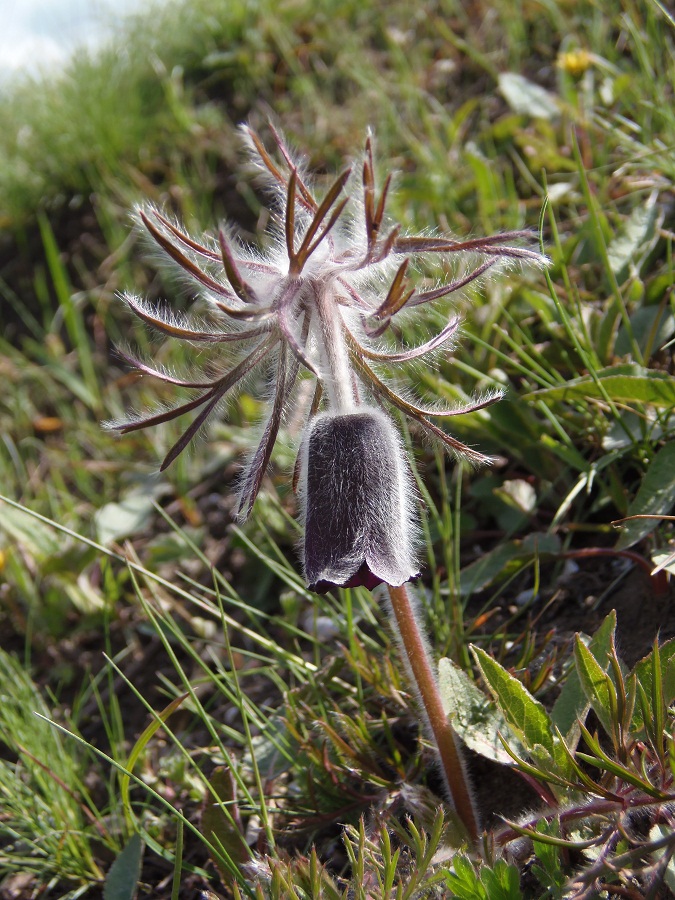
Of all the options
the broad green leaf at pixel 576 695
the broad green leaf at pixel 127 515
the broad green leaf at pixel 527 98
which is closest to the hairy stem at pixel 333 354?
the broad green leaf at pixel 576 695

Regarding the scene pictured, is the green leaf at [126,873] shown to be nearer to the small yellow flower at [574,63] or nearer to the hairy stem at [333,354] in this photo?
the hairy stem at [333,354]

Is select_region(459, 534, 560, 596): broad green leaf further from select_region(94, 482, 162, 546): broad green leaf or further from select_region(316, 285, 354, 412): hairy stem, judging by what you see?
select_region(94, 482, 162, 546): broad green leaf

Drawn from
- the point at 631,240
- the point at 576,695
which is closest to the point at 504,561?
the point at 576,695

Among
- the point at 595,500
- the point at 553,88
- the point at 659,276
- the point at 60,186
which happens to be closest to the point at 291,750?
the point at 595,500

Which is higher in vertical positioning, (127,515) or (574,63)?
(574,63)

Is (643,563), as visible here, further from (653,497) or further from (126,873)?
(126,873)

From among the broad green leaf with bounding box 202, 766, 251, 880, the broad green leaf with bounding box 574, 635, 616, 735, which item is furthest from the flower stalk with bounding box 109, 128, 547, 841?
the broad green leaf with bounding box 202, 766, 251, 880
